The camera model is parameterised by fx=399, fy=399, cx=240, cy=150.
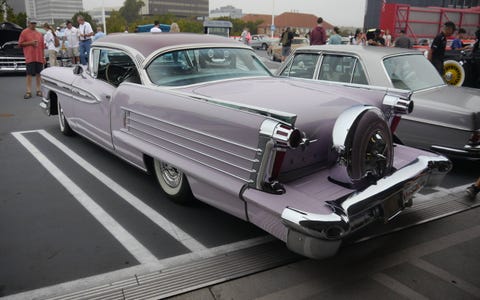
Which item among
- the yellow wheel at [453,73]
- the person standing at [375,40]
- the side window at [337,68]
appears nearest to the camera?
the side window at [337,68]

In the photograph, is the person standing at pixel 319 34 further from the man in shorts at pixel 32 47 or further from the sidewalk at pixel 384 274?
the sidewalk at pixel 384 274

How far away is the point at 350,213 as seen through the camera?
2.48 metres

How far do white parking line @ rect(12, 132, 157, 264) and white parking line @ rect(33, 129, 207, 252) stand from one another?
278 mm

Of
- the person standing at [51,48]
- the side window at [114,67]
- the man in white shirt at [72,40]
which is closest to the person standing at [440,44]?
the side window at [114,67]

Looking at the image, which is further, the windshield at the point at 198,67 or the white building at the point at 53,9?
the white building at the point at 53,9

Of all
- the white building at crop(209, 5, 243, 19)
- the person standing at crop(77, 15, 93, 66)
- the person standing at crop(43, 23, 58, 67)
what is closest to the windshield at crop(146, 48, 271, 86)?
the person standing at crop(77, 15, 93, 66)

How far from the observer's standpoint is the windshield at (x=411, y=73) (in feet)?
16.3

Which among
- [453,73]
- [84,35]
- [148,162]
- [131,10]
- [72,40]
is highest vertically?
[131,10]

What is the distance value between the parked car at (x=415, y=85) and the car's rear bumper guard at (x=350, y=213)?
4.69ft

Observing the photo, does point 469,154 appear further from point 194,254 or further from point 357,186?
point 194,254

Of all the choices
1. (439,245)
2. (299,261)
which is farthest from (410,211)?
(299,261)

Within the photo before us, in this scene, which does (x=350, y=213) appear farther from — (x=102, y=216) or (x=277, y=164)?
(x=102, y=216)

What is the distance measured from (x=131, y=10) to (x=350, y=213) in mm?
135080

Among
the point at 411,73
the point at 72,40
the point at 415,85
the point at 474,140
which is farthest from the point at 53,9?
the point at 474,140
